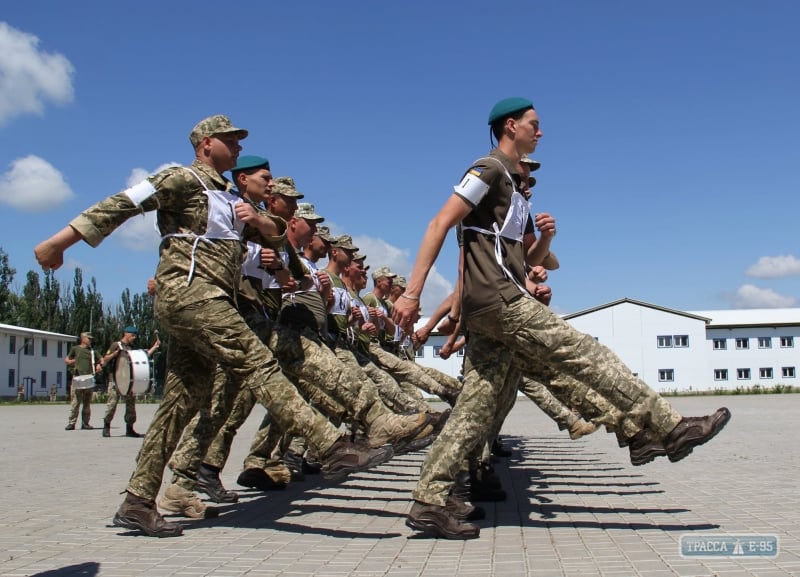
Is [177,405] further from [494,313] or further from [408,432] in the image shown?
[494,313]

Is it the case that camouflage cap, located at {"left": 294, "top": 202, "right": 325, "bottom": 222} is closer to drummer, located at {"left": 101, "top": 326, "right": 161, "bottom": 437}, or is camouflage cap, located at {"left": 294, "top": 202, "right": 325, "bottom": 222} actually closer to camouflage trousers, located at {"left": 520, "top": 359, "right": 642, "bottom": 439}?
camouflage trousers, located at {"left": 520, "top": 359, "right": 642, "bottom": 439}

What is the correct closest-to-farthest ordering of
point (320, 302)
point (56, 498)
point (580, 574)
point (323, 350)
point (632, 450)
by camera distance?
point (580, 574)
point (632, 450)
point (323, 350)
point (56, 498)
point (320, 302)

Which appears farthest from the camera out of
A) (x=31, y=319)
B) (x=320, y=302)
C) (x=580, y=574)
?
(x=31, y=319)

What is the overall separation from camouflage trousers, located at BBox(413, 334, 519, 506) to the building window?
65.1 m

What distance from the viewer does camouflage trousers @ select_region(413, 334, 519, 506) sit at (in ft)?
15.5

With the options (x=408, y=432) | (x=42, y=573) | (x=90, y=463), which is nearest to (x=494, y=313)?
(x=408, y=432)

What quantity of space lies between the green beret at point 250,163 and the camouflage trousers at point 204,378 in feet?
4.86

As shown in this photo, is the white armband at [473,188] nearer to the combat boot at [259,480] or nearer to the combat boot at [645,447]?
the combat boot at [645,447]

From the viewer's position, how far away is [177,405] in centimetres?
520

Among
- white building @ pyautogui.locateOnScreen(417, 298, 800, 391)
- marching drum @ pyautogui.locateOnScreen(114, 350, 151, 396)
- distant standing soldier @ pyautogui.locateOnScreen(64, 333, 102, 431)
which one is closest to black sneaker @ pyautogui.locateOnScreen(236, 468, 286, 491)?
marching drum @ pyautogui.locateOnScreen(114, 350, 151, 396)

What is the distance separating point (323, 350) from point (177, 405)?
3.55 ft

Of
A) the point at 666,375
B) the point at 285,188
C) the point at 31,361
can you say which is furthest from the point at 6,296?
the point at 285,188

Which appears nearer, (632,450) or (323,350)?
(632,450)

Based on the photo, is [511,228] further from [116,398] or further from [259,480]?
[116,398]
